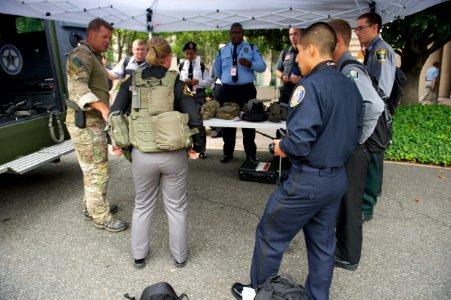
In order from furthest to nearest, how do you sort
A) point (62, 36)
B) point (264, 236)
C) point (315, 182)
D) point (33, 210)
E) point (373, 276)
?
point (62, 36), point (33, 210), point (373, 276), point (264, 236), point (315, 182)

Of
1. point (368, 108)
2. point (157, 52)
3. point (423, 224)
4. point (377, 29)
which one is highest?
point (377, 29)

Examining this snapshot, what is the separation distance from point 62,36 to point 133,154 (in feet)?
9.61

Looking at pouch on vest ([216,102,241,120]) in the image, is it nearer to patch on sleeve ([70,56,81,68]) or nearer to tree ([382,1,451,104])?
patch on sleeve ([70,56,81,68])

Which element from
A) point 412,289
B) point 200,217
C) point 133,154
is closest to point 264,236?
point 133,154

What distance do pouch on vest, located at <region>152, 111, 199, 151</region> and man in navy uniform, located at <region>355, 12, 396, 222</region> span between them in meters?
2.02

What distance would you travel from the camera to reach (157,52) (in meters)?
2.45

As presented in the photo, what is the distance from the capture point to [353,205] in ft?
8.53

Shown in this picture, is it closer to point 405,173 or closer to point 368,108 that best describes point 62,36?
point 368,108

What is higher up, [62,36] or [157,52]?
[62,36]

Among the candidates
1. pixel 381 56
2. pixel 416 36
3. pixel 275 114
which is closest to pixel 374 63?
pixel 381 56

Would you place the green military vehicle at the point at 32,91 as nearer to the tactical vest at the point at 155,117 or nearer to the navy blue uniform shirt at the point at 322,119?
the tactical vest at the point at 155,117

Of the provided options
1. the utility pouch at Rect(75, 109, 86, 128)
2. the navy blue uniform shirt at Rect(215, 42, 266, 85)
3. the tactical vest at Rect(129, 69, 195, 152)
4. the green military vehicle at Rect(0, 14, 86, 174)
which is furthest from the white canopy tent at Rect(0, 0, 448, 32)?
the tactical vest at Rect(129, 69, 195, 152)

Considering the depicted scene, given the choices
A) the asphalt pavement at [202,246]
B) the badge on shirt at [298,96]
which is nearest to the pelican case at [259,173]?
the asphalt pavement at [202,246]

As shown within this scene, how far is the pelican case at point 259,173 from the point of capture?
4688 millimetres
